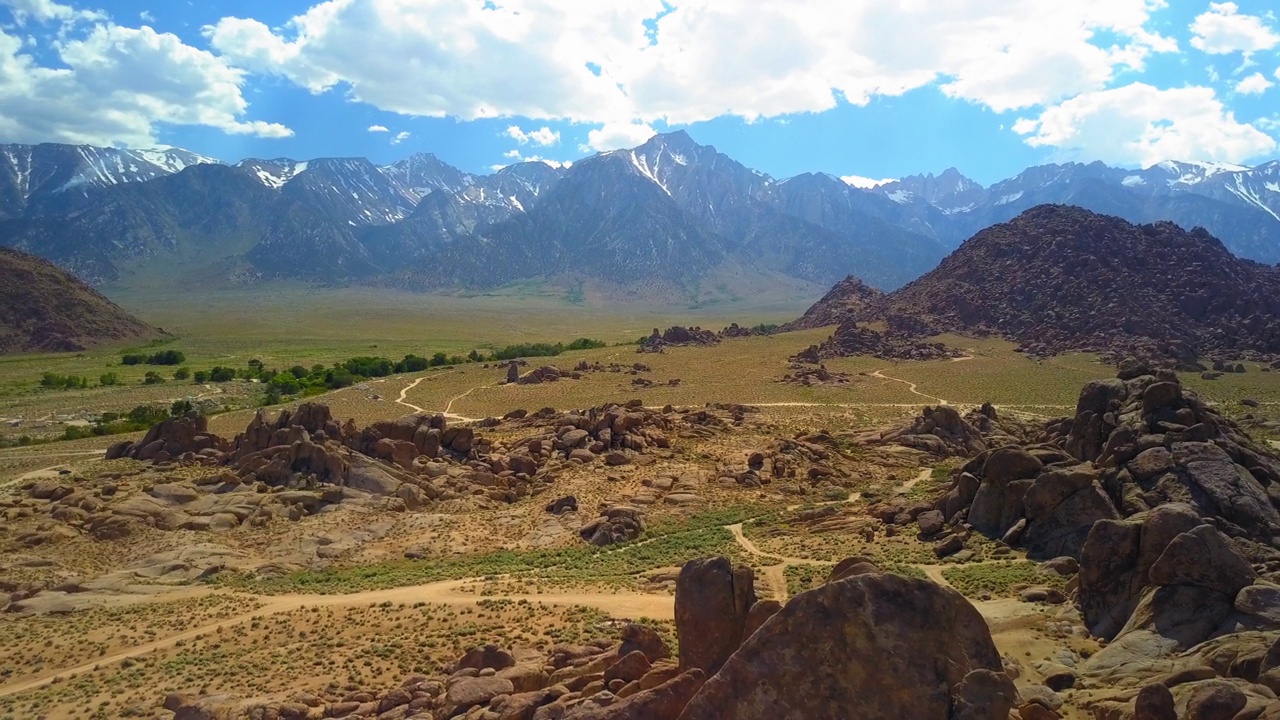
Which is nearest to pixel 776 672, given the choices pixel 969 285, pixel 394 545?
pixel 394 545

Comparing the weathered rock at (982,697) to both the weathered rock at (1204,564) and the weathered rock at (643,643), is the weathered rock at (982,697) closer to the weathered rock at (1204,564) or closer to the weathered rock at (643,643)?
the weathered rock at (643,643)

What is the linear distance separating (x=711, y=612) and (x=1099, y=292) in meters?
119

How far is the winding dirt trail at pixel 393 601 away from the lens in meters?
21.9

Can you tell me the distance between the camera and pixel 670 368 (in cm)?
9806

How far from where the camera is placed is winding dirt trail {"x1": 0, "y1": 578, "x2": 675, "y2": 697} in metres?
21.9

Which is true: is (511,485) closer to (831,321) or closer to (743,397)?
(743,397)

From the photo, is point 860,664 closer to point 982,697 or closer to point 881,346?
point 982,697

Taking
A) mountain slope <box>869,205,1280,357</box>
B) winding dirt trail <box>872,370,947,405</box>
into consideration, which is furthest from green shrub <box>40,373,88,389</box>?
mountain slope <box>869,205,1280,357</box>

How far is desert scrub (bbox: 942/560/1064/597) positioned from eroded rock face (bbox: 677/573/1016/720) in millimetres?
11722

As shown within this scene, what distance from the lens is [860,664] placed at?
38.4ft

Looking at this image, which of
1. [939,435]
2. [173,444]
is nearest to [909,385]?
[939,435]

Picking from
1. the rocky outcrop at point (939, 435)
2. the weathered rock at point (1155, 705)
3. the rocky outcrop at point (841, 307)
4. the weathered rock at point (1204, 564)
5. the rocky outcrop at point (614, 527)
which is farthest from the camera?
the rocky outcrop at point (841, 307)

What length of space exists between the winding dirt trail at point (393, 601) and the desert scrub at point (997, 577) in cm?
899

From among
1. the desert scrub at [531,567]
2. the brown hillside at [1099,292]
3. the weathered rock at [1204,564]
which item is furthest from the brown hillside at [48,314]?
the weathered rock at [1204,564]
